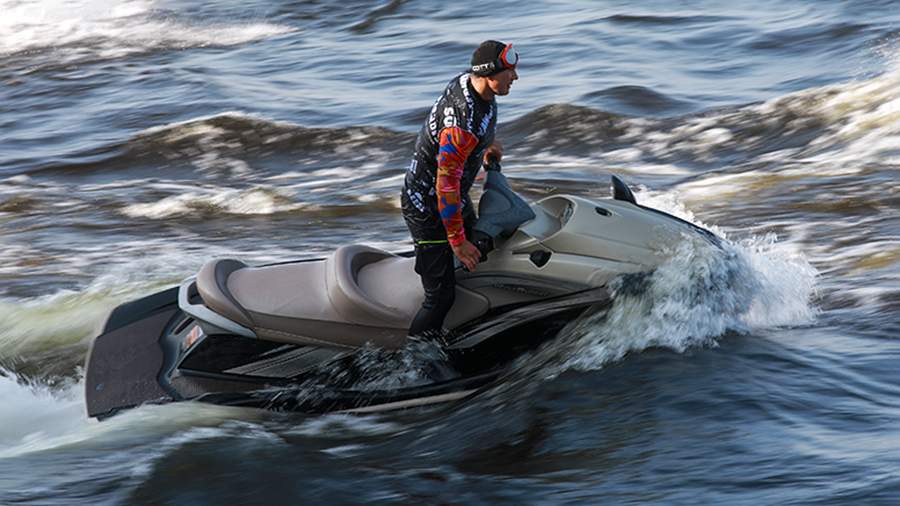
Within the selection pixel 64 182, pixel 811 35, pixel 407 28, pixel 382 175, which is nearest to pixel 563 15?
pixel 407 28

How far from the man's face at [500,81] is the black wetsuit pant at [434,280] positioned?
0.62m

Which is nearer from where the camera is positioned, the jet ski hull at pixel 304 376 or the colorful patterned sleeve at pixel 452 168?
the colorful patterned sleeve at pixel 452 168

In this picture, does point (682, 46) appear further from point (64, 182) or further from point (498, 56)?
point (498, 56)

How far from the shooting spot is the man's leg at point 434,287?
5285mm

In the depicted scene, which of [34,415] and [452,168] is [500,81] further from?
[34,415]

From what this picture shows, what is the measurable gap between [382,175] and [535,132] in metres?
2.03

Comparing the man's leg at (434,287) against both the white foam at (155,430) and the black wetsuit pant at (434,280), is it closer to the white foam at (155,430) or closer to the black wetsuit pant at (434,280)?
the black wetsuit pant at (434,280)

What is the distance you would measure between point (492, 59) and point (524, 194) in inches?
235

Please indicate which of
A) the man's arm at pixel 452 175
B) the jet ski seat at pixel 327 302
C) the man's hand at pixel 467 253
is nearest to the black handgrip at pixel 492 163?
the man's arm at pixel 452 175

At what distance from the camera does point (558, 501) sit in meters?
4.73

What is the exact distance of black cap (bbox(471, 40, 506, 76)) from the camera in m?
5.12

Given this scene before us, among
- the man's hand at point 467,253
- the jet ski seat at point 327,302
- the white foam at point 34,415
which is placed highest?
the man's hand at point 467,253

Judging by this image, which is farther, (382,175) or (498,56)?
(382,175)

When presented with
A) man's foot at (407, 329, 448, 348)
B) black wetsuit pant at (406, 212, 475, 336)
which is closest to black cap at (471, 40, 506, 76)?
black wetsuit pant at (406, 212, 475, 336)
